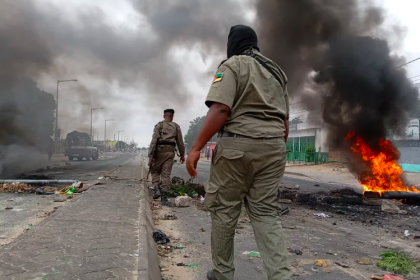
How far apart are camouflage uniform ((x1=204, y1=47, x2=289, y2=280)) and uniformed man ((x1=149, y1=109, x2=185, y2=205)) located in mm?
3809

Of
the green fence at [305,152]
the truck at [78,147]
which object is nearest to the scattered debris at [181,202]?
the green fence at [305,152]

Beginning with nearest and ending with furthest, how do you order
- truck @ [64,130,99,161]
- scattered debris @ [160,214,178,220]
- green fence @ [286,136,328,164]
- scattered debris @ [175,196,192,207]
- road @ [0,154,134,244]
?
1. road @ [0,154,134,244]
2. scattered debris @ [160,214,178,220]
3. scattered debris @ [175,196,192,207]
4. green fence @ [286,136,328,164]
5. truck @ [64,130,99,161]

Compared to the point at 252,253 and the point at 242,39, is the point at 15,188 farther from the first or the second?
the point at 242,39

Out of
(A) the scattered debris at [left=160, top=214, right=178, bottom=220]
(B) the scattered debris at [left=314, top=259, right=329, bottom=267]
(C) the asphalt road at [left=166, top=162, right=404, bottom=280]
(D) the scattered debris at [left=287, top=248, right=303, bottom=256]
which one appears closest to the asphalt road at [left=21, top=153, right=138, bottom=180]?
(A) the scattered debris at [left=160, top=214, right=178, bottom=220]

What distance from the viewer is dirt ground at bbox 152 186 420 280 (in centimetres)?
257

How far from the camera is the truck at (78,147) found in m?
25.1

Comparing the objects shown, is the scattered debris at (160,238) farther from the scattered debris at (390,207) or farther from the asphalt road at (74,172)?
the asphalt road at (74,172)

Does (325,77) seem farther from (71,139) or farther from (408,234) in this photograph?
(71,139)

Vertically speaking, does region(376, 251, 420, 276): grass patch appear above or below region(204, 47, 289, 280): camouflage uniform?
below

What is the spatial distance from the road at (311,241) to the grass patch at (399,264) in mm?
97

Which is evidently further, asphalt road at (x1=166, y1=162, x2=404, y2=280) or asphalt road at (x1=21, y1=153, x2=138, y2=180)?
asphalt road at (x1=21, y1=153, x2=138, y2=180)

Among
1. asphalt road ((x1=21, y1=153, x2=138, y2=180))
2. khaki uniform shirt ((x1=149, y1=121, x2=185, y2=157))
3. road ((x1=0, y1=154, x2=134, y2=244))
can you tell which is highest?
khaki uniform shirt ((x1=149, y1=121, x2=185, y2=157))

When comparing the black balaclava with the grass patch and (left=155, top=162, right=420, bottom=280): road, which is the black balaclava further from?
the grass patch

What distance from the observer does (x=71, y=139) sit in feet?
88.7
